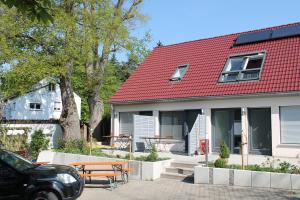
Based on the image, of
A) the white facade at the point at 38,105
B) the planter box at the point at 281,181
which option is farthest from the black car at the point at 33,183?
the white facade at the point at 38,105

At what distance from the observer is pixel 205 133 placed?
19422 mm

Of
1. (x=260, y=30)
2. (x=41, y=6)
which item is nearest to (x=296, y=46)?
(x=260, y=30)

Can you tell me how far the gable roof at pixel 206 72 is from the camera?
59.5 feet

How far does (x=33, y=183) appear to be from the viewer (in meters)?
9.02

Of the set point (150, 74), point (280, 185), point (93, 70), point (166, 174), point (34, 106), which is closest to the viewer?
point (280, 185)

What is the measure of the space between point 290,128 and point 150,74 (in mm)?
9838

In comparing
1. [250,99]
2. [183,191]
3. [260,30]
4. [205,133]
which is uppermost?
[260,30]

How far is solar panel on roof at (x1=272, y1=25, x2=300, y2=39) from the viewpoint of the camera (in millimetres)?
19859

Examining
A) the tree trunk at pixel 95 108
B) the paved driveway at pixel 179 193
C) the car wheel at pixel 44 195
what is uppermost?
the tree trunk at pixel 95 108

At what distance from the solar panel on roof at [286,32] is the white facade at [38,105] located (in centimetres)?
2641

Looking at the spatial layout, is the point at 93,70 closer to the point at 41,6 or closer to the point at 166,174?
the point at 166,174

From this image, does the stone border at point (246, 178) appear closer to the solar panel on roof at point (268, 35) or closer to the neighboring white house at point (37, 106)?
the solar panel on roof at point (268, 35)

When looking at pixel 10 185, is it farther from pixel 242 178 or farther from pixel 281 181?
pixel 281 181

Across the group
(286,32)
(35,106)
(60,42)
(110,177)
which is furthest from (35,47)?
(35,106)
